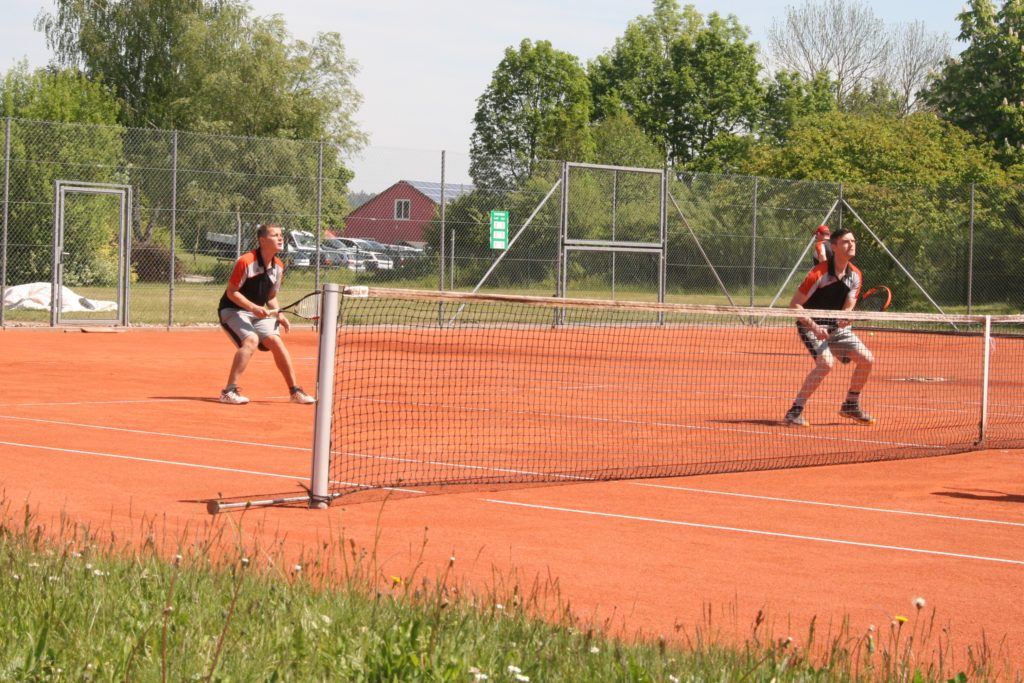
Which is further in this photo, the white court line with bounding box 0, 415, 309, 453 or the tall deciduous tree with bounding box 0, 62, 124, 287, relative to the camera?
the tall deciduous tree with bounding box 0, 62, 124, 287

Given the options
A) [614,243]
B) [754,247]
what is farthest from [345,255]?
[754,247]

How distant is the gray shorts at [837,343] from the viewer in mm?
11852

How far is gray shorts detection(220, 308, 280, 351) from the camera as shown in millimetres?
12484

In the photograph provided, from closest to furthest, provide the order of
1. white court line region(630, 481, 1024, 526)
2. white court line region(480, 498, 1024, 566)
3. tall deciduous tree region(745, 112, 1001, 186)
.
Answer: white court line region(480, 498, 1024, 566) < white court line region(630, 481, 1024, 526) < tall deciduous tree region(745, 112, 1001, 186)

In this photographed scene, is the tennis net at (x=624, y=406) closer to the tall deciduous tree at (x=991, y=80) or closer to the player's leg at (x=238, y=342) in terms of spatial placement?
the player's leg at (x=238, y=342)

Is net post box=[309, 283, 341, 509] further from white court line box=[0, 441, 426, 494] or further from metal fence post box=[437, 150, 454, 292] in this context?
metal fence post box=[437, 150, 454, 292]

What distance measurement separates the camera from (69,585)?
15.1ft

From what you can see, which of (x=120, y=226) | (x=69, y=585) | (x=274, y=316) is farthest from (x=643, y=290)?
A: (x=69, y=585)

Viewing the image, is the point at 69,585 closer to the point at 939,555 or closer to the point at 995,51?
the point at 939,555

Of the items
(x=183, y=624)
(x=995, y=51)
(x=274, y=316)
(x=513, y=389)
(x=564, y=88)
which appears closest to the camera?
(x=183, y=624)

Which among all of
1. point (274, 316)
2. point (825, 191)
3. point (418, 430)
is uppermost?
point (825, 191)

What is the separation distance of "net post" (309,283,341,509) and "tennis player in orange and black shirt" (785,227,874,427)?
17.9ft

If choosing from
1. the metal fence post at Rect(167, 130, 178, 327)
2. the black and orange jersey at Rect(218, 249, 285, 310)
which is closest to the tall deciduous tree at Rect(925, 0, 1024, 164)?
the metal fence post at Rect(167, 130, 178, 327)

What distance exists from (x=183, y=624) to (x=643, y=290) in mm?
23376
